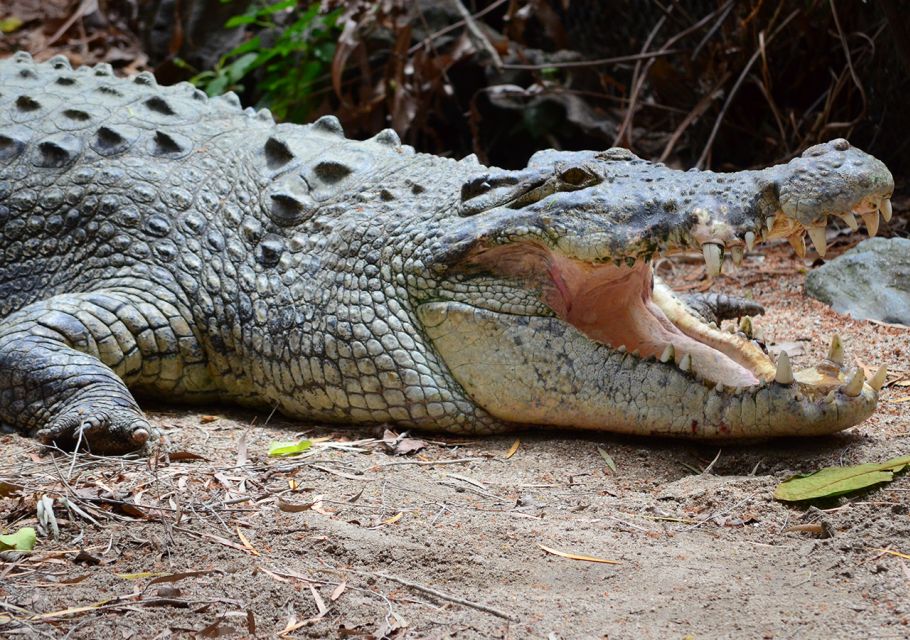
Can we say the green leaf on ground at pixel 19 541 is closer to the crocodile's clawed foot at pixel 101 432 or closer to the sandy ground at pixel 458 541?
the sandy ground at pixel 458 541

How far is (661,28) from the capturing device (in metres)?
8.22

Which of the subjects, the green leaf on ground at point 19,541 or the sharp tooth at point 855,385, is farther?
the sharp tooth at point 855,385

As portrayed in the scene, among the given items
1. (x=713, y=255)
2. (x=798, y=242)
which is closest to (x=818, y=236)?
(x=798, y=242)

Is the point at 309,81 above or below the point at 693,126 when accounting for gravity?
above

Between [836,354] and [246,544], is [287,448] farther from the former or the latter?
[836,354]

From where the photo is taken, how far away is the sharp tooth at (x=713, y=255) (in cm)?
322

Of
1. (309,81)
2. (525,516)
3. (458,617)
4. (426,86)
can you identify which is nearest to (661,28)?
(426,86)

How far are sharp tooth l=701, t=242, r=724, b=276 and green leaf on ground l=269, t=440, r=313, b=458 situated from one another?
1.55 m

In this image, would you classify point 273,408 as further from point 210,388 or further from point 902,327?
point 902,327

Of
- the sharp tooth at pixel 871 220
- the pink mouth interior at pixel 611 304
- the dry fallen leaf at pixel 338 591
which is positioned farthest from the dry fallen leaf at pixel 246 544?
the sharp tooth at pixel 871 220

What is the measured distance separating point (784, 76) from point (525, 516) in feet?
18.3

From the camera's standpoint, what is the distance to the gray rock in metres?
5.07

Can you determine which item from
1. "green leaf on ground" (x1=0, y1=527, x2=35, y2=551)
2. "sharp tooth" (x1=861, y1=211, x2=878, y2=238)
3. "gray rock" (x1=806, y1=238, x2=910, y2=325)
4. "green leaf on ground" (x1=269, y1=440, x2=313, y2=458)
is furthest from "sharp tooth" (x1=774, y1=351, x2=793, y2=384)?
"green leaf on ground" (x1=0, y1=527, x2=35, y2=551)

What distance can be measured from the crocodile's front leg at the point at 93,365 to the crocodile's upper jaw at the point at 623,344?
1.08 m
